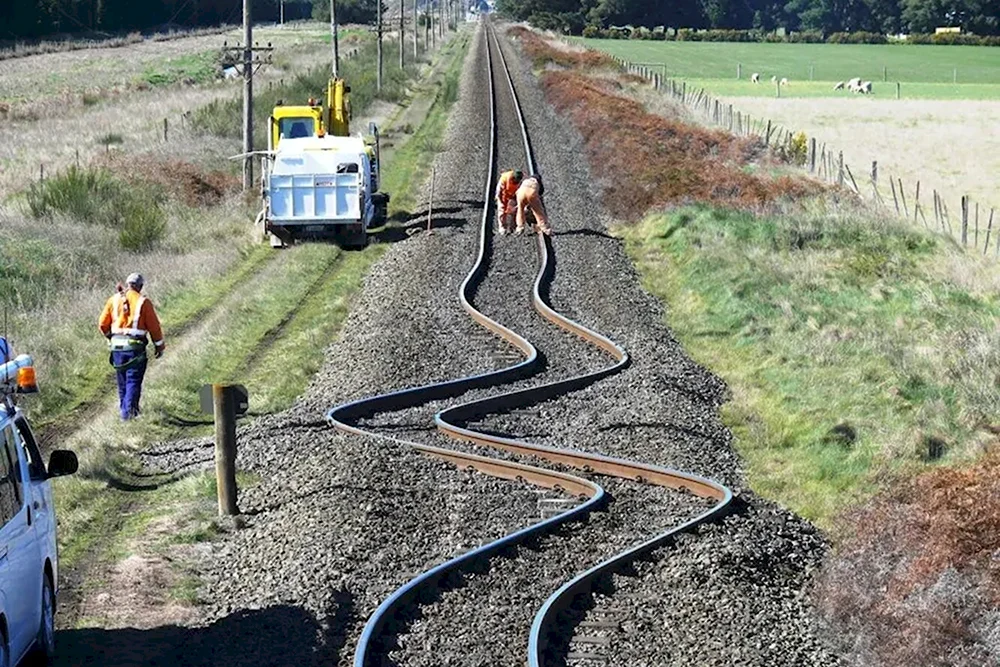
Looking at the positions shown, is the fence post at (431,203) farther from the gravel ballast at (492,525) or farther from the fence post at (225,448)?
the fence post at (225,448)

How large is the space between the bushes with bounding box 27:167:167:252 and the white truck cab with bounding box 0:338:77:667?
19986 millimetres

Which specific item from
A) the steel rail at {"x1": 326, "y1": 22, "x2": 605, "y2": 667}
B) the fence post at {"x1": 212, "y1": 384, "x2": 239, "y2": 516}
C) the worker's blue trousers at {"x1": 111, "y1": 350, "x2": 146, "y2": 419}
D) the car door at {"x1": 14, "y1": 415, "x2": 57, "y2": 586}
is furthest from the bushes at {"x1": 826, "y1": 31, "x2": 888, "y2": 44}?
the car door at {"x1": 14, "y1": 415, "x2": 57, "y2": 586}

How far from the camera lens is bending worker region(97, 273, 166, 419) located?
1770 cm

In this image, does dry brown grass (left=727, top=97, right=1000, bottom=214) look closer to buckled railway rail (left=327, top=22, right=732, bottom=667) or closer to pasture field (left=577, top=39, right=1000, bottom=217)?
pasture field (left=577, top=39, right=1000, bottom=217)

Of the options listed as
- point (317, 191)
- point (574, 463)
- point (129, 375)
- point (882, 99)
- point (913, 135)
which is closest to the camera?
point (574, 463)

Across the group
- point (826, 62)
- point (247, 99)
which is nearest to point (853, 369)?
point (247, 99)

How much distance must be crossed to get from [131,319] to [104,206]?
15.5 meters

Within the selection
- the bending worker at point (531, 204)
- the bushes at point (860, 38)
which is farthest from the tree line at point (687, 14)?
the bending worker at point (531, 204)

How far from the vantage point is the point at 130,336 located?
17.7m

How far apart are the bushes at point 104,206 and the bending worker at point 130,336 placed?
40.0ft

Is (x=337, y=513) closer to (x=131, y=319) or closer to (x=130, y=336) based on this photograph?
(x=130, y=336)

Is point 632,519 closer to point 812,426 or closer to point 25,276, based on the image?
point 812,426

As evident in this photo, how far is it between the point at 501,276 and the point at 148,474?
11828mm

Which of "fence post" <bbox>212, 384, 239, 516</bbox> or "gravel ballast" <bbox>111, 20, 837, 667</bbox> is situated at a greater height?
"fence post" <bbox>212, 384, 239, 516</bbox>
